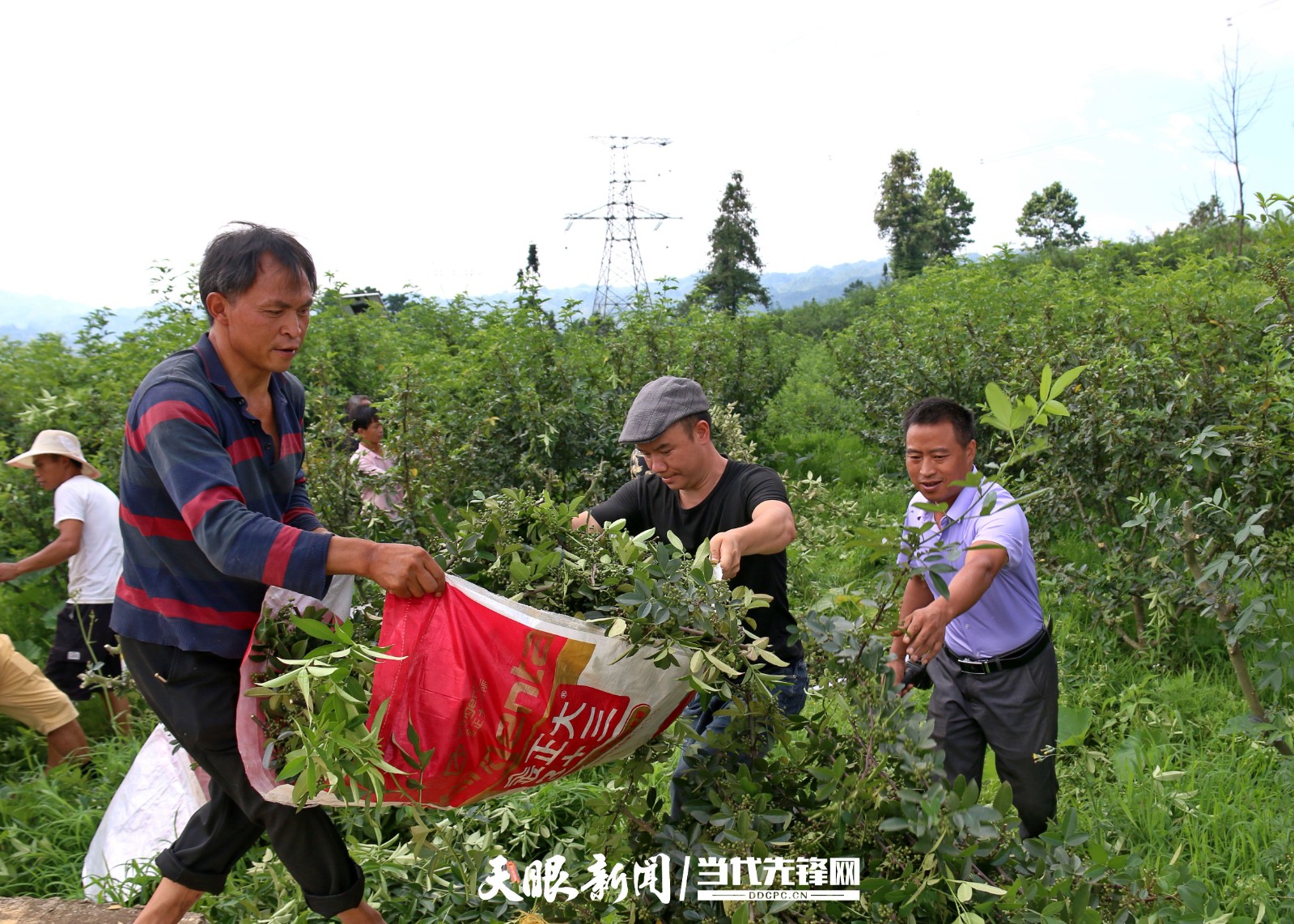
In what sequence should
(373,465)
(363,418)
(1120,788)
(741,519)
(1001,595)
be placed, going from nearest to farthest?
1. (741,519)
2. (1001,595)
3. (1120,788)
4. (373,465)
5. (363,418)

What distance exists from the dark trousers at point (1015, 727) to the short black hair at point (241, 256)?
2.23m

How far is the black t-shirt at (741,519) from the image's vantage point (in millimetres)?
2420

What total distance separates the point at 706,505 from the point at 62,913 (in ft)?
8.14

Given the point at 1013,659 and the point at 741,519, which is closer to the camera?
the point at 741,519

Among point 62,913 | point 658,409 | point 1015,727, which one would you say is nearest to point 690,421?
point 658,409

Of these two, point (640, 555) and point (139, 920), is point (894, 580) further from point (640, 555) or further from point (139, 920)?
point (139, 920)

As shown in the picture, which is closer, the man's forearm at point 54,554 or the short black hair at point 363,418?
the man's forearm at point 54,554

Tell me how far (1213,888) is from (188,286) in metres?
7.22

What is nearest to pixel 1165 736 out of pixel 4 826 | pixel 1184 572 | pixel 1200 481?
pixel 1184 572

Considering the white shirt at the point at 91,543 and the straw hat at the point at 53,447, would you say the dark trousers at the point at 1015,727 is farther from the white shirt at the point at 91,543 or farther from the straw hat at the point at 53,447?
the straw hat at the point at 53,447

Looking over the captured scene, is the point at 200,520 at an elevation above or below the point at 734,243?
below

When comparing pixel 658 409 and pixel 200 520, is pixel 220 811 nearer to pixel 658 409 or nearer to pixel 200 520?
pixel 200 520

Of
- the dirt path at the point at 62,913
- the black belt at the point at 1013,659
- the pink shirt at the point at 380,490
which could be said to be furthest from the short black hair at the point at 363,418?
the black belt at the point at 1013,659

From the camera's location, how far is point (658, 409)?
2.35m
